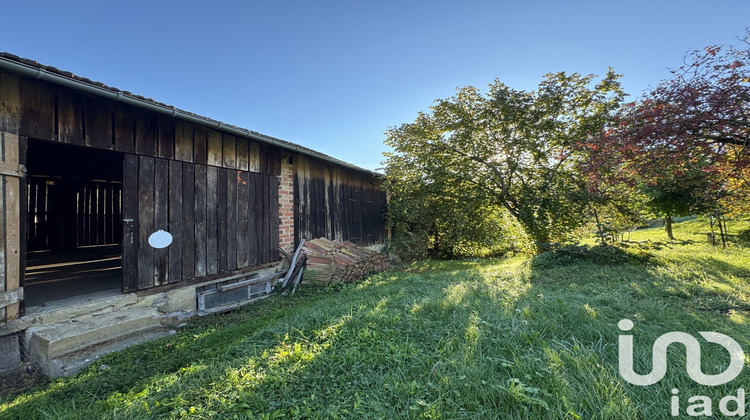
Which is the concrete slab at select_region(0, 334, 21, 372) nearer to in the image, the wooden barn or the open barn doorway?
the wooden barn

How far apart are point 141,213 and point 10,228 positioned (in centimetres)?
108

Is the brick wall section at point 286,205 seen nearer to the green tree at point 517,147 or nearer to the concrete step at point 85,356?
the concrete step at point 85,356

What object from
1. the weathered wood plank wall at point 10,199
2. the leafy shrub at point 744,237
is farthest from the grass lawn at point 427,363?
the leafy shrub at point 744,237

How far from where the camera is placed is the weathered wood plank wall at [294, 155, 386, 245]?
6355 millimetres

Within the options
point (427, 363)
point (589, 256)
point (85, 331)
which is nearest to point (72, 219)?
point (85, 331)

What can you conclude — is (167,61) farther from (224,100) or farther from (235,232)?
(235,232)

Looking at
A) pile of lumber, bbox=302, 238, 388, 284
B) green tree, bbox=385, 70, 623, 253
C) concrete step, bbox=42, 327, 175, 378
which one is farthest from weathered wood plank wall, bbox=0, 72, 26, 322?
green tree, bbox=385, 70, 623, 253

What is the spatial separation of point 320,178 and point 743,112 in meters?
6.74

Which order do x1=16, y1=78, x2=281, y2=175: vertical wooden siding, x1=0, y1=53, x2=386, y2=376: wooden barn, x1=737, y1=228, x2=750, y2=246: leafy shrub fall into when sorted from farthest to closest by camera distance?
1. x1=737, y1=228, x2=750, y2=246: leafy shrub
2. x1=16, y1=78, x2=281, y2=175: vertical wooden siding
3. x1=0, y1=53, x2=386, y2=376: wooden barn

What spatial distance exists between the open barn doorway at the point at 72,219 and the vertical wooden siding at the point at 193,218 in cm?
73

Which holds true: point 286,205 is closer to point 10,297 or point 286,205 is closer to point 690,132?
point 10,297

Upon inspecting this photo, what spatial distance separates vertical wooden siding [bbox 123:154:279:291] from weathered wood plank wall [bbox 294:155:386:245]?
0.91 m

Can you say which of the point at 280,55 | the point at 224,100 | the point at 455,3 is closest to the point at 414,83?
the point at 455,3

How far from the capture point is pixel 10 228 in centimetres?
270
